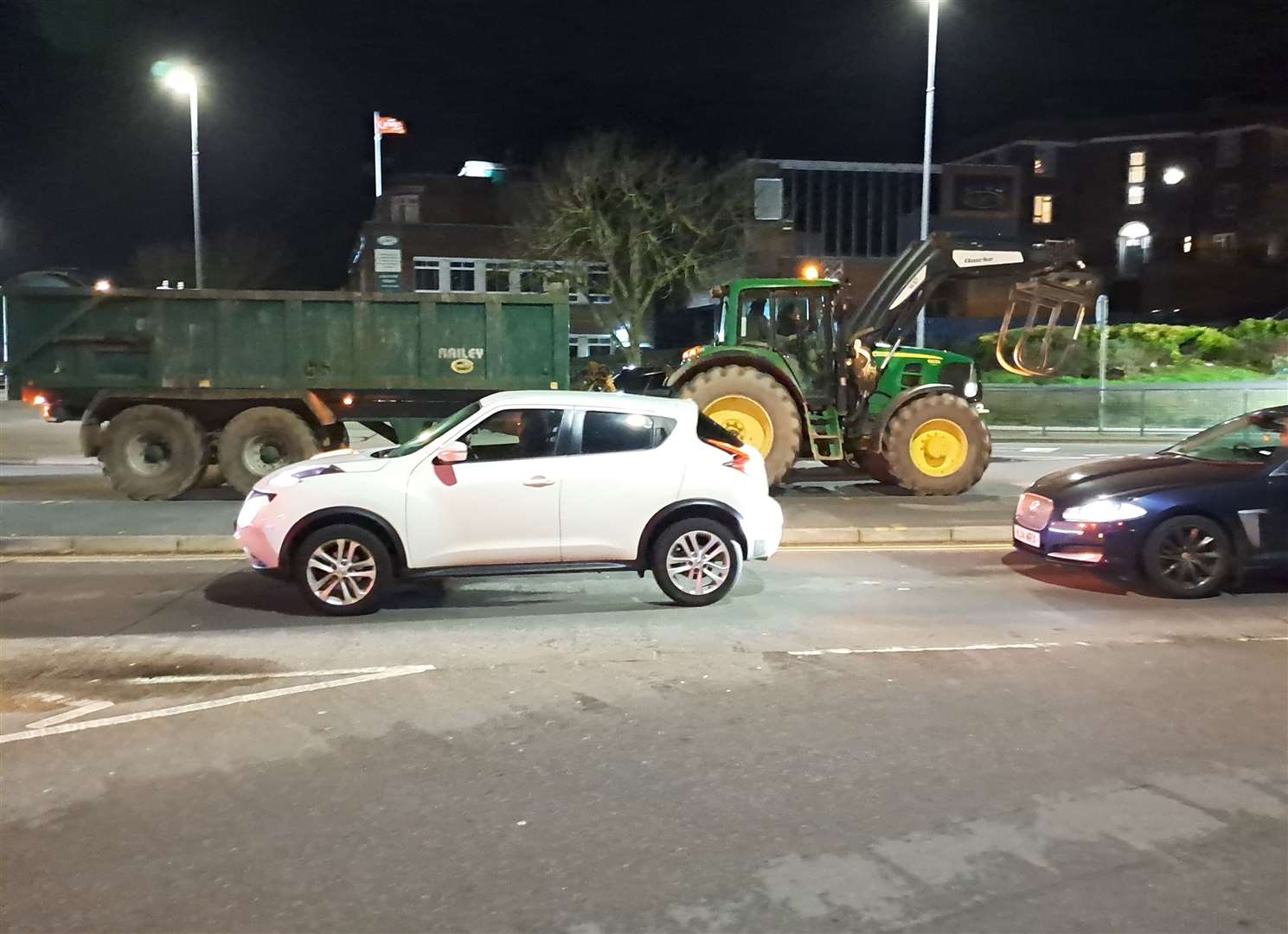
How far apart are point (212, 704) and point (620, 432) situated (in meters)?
3.50

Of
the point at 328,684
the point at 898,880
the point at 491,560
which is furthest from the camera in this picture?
the point at 491,560

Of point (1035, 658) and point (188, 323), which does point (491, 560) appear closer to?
point (1035, 658)

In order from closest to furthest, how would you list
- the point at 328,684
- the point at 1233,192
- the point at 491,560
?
the point at 328,684, the point at 491,560, the point at 1233,192

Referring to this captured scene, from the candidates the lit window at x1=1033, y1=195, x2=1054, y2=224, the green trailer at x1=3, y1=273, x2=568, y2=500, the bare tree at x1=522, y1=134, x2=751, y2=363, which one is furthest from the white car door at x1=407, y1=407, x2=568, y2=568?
the lit window at x1=1033, y1=195, x2=1054, y2=224

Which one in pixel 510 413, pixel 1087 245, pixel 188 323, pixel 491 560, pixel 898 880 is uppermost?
pixel 1087 245

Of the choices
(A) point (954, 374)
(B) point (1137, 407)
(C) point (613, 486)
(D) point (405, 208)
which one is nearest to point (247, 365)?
(C) point (613, 486)

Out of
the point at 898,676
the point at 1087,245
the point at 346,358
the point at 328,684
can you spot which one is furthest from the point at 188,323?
the point at 1087,245

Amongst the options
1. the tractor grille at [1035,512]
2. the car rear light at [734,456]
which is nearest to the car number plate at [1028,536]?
the tractor grille at [1035,512]

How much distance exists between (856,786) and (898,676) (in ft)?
5.83

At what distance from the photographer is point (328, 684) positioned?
624 centimetres

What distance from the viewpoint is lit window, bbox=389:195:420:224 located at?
149 ft

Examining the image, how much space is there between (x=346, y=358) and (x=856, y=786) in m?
10.5

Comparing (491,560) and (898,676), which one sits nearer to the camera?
(898,676)

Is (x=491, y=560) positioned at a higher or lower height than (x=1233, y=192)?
lower
